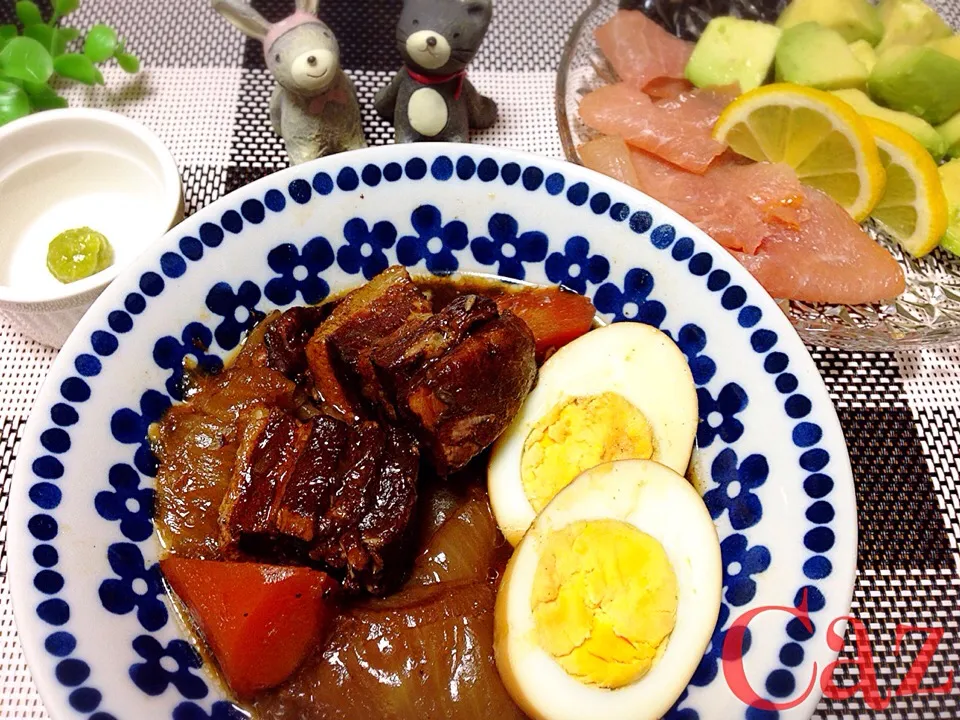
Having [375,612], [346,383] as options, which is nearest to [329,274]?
[346,383]

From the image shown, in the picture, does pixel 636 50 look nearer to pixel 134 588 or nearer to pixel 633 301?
pixel 633 301

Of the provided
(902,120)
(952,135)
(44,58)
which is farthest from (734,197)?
(44,58)

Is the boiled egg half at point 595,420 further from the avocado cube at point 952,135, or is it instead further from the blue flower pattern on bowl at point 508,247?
the avocado cube at point 952,135

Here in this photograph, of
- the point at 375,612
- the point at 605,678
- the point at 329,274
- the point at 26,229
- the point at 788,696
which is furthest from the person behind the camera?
the point at 26,229

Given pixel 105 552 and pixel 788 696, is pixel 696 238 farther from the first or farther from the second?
pixel 105 552

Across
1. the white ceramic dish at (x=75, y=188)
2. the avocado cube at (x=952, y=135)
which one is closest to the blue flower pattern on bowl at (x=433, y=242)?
the white ceramic dish at (x=75, y=188)

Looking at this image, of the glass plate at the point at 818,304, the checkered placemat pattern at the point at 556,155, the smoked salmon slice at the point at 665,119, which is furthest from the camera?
the smoked salmon slice at the point at 665,119
